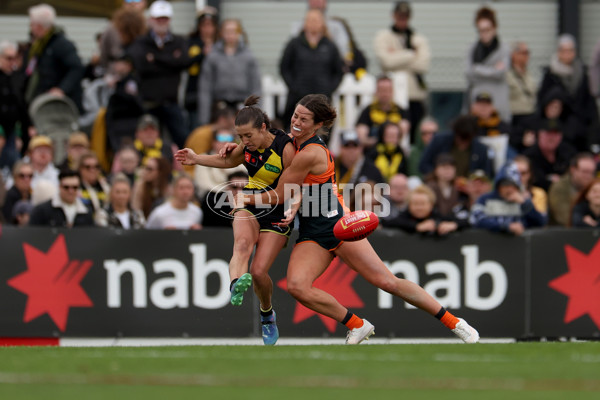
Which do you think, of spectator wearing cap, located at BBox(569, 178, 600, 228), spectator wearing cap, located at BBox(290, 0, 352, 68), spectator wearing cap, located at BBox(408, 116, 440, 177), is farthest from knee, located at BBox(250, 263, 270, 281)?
spectator wearing cap, located at BBox(290, 0, 352, 68)

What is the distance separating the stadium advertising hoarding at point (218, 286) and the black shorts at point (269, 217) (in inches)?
128

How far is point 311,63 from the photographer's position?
656 inches

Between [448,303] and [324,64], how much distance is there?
14.8 feet

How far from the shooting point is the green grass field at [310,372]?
7402mm

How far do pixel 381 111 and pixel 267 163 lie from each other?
7046 mm

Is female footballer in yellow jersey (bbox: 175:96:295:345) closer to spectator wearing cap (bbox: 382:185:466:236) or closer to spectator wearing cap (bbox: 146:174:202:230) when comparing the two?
spectator wearing cap (bbox: 146:174:202:230)

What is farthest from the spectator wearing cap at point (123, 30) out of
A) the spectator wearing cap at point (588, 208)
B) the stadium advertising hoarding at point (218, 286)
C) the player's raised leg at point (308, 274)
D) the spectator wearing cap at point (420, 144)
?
the player's raised leg at point (308, 274)

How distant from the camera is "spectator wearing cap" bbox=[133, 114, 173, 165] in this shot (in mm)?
15758

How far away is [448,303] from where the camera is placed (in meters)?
13.6

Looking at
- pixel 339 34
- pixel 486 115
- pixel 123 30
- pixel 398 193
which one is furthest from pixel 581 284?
pixel 123 30

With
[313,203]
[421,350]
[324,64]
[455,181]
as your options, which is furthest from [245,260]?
[324,64]

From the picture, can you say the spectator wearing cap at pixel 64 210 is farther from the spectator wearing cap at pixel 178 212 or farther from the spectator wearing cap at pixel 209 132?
the spectator wearing cap at pixel 209 132

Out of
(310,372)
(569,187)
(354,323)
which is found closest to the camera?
(310,372)

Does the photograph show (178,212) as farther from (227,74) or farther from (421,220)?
(227,74)
